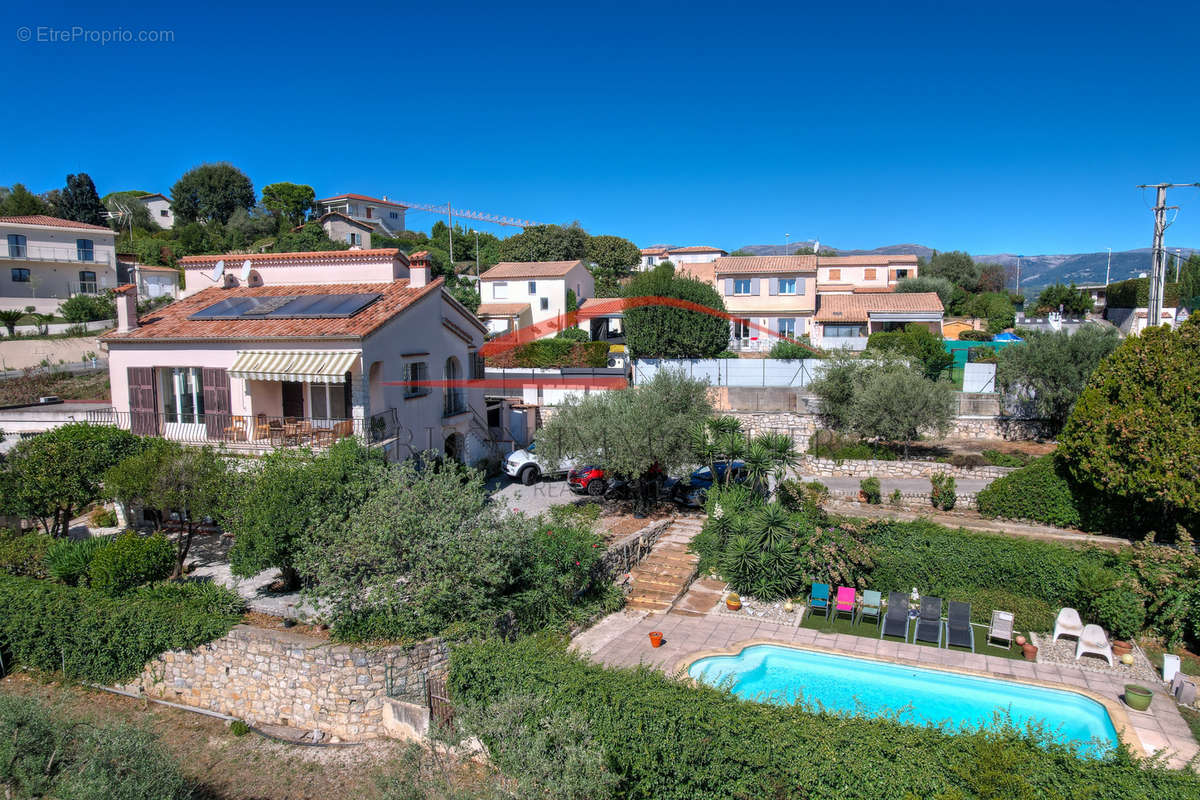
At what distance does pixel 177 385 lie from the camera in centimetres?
2512

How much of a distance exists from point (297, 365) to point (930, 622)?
67.4 feet

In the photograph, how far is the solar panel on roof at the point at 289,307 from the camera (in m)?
24.7

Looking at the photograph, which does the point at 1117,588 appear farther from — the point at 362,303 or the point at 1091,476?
the point at 362,303

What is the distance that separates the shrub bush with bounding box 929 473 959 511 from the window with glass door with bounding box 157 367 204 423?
92.7 feet

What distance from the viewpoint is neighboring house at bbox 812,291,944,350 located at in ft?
157

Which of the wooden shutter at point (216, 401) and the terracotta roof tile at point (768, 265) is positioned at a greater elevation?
the terracotta roof tile at point (768, 265)

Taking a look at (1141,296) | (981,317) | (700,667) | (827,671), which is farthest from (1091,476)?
(981,317)

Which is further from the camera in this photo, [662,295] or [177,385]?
[662,295]

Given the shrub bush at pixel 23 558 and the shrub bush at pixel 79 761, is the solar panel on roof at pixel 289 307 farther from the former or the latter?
the shrub bush at pixel 79 761

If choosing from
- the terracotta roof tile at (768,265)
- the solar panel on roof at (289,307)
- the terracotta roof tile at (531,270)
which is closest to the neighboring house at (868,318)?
the terracotta roof tile at (768,265)

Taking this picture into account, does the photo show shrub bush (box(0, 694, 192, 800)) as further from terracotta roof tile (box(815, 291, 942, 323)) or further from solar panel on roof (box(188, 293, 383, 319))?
terracotta roof tile (box(815, 291, 942, 323))

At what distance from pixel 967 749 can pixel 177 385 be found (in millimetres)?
26629

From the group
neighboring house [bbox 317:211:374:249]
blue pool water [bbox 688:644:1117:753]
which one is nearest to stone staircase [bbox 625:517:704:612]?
blue pool water [bbox 688:644:1117:753]

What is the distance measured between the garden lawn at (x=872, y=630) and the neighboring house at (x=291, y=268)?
67.5 ft
